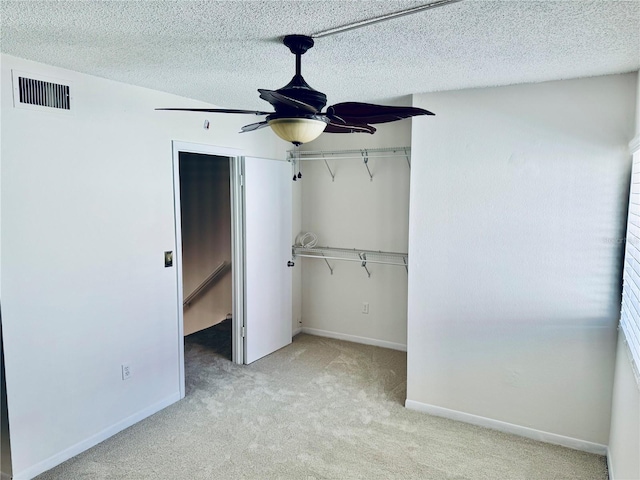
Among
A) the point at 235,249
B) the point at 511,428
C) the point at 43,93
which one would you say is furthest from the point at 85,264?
the point at 511,428

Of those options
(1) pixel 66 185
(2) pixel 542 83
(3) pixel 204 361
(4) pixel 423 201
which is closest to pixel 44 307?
(1) pixel 66 185

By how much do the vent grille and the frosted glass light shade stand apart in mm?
1535

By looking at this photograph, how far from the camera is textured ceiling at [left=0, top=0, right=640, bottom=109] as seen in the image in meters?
1.68

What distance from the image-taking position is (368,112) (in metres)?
1.86

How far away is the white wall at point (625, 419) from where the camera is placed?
6.29ft

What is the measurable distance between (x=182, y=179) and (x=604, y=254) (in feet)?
14.5

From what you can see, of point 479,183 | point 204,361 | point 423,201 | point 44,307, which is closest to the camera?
point 44,307

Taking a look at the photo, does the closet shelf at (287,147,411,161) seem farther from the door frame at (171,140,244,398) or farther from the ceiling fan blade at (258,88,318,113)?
the ceiling fan blade at (258,88,318,113)

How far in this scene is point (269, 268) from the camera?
4.28 meters

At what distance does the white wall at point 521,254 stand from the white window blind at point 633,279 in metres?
0.17

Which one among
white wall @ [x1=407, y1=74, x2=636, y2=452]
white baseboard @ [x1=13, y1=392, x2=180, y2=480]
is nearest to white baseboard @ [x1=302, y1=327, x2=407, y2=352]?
white wall @ [x1=407, y1=74, x2=636, y2=452]

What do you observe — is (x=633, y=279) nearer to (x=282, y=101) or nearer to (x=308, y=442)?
(x=282, y=101)

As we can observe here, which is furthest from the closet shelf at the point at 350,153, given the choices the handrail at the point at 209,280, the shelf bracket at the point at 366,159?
the handrail at the point at 209,280

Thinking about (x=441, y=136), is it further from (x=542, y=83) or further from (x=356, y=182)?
(x=356, y=182)
